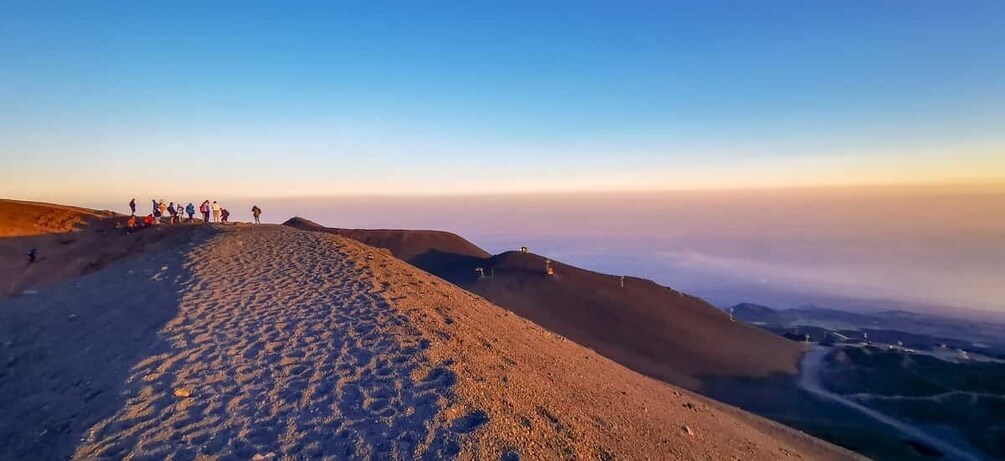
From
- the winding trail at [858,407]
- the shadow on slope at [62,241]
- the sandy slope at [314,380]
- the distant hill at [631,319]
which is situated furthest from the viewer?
the distant hill at [631,319]

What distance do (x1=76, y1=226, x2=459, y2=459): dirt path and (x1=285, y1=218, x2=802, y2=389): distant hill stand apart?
1565 centimetres

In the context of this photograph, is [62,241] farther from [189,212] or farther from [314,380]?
[314,380]

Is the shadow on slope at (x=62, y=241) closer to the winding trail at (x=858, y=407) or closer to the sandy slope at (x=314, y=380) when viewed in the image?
the sandy slope at (x=314, y=380)

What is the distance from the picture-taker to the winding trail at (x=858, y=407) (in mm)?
18203

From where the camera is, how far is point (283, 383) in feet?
25.9

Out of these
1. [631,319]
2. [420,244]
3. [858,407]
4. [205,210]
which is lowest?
[858,407]

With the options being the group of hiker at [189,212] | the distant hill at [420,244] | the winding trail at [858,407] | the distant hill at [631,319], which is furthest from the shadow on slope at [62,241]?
the winding trail at [858,407]

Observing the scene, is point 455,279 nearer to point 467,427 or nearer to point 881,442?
point 881,442

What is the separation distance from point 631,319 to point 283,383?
22.6 m

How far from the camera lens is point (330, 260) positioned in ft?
50.9

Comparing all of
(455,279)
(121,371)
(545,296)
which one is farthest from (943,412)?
(121,371)

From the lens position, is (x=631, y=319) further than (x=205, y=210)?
Yes

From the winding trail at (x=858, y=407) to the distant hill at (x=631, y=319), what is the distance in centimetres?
75

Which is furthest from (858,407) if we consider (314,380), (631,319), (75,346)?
(75,346)
